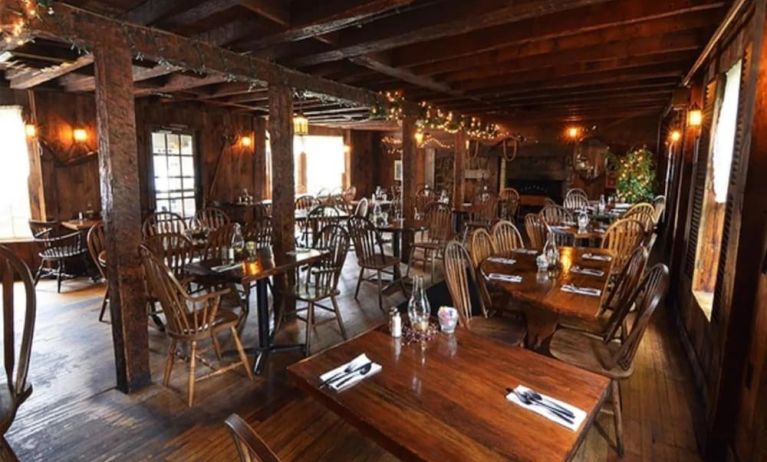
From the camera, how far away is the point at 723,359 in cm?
202

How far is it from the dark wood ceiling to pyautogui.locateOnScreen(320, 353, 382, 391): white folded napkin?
1.96 m

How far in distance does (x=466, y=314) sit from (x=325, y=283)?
1.30 meters

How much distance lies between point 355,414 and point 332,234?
9.16 feet

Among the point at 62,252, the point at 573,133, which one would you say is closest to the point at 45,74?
the point at 62,252

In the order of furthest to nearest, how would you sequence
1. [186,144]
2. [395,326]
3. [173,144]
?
1. [186,144]
2. [173,144]
3. [395,326]

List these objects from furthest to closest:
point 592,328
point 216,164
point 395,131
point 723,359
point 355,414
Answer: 1. point 395,131
2. point 216,164
3. point 592,328
4. point 723,359
5. point 355,414

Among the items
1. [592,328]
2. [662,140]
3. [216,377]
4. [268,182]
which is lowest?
[216,377]

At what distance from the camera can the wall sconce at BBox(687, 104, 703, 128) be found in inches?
158

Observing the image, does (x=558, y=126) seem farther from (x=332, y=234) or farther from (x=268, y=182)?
(x=332, y=234)

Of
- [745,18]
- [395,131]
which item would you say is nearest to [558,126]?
[395,131]

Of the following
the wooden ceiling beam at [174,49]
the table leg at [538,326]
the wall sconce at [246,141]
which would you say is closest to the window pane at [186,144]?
the wall sconce at [246,141]

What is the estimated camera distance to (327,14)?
266 cm

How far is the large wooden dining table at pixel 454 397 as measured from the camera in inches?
44.8

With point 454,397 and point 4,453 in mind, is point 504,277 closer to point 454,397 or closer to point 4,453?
point 454,397
